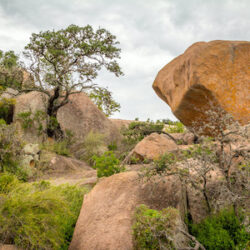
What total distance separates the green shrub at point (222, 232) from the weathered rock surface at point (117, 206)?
430 millimetres

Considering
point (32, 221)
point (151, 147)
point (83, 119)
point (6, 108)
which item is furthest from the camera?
point (83, 119)

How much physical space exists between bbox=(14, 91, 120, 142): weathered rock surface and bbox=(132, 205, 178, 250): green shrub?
487 inches

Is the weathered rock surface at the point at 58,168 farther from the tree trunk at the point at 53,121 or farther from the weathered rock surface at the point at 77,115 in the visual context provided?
the weathered rock surface at the point at 77,115

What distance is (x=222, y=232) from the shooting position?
3.77 m

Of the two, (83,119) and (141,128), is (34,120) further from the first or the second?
(141,128)

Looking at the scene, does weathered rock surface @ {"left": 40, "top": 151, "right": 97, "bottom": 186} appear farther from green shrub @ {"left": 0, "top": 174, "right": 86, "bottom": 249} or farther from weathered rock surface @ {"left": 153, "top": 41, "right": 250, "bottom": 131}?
green shrub @ {"left": 0, "top": 174, "right": 86, "bottom": 249}

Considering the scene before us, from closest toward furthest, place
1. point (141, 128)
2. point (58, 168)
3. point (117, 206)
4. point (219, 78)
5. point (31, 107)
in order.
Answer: point (117, 206) → point (219, 78) → point (58, 168) → point (141, 128) → point (31, 107)

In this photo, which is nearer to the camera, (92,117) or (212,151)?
(212,151)

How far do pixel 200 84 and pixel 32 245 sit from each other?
16.9 ft

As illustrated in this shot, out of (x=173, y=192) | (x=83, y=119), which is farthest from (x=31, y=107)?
(x=173, y=192)

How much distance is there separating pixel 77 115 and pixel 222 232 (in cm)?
1382

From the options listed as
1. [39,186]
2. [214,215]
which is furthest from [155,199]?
[39,186]

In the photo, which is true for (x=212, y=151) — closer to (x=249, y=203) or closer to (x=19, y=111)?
(x=249, y=203)

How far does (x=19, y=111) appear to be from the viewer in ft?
51.1
